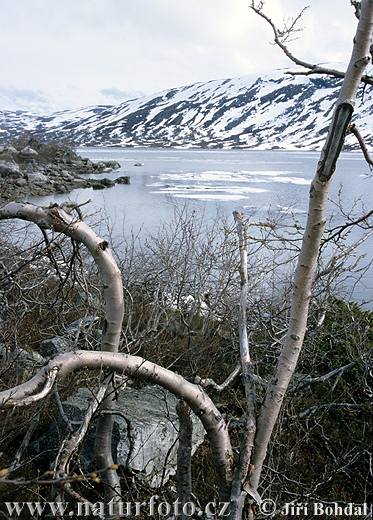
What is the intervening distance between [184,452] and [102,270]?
107cm

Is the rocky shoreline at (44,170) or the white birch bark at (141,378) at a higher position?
the white birch bark at (141,378)

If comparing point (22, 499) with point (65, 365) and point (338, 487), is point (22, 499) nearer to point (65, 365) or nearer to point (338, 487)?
point (65, 365)

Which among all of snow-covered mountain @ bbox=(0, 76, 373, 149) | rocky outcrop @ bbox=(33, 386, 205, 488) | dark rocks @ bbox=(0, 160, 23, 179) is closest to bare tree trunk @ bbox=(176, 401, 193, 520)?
rocky outcrop @ bbox=(33, 386, 205, 488)

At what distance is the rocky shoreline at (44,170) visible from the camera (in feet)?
78.6

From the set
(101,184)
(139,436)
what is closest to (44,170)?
(101,184)

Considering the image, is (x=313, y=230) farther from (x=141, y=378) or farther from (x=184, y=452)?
(x=184, y=452)

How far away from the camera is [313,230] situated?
2344 millimetres

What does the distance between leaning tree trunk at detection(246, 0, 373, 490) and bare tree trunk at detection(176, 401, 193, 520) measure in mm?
351

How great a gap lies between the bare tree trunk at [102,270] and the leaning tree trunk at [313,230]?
0.83m

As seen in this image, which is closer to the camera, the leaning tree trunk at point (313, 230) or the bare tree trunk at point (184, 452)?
the leaning tree trunk at point (313, 230)

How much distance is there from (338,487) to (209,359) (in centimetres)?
252

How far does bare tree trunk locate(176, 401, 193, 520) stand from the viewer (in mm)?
2732

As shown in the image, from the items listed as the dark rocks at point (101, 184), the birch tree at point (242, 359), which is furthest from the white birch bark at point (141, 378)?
the dark rocks at point (101, 184)

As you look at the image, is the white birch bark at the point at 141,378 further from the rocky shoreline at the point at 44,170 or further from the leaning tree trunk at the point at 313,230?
the rocky shoreline at the point at 44,170
